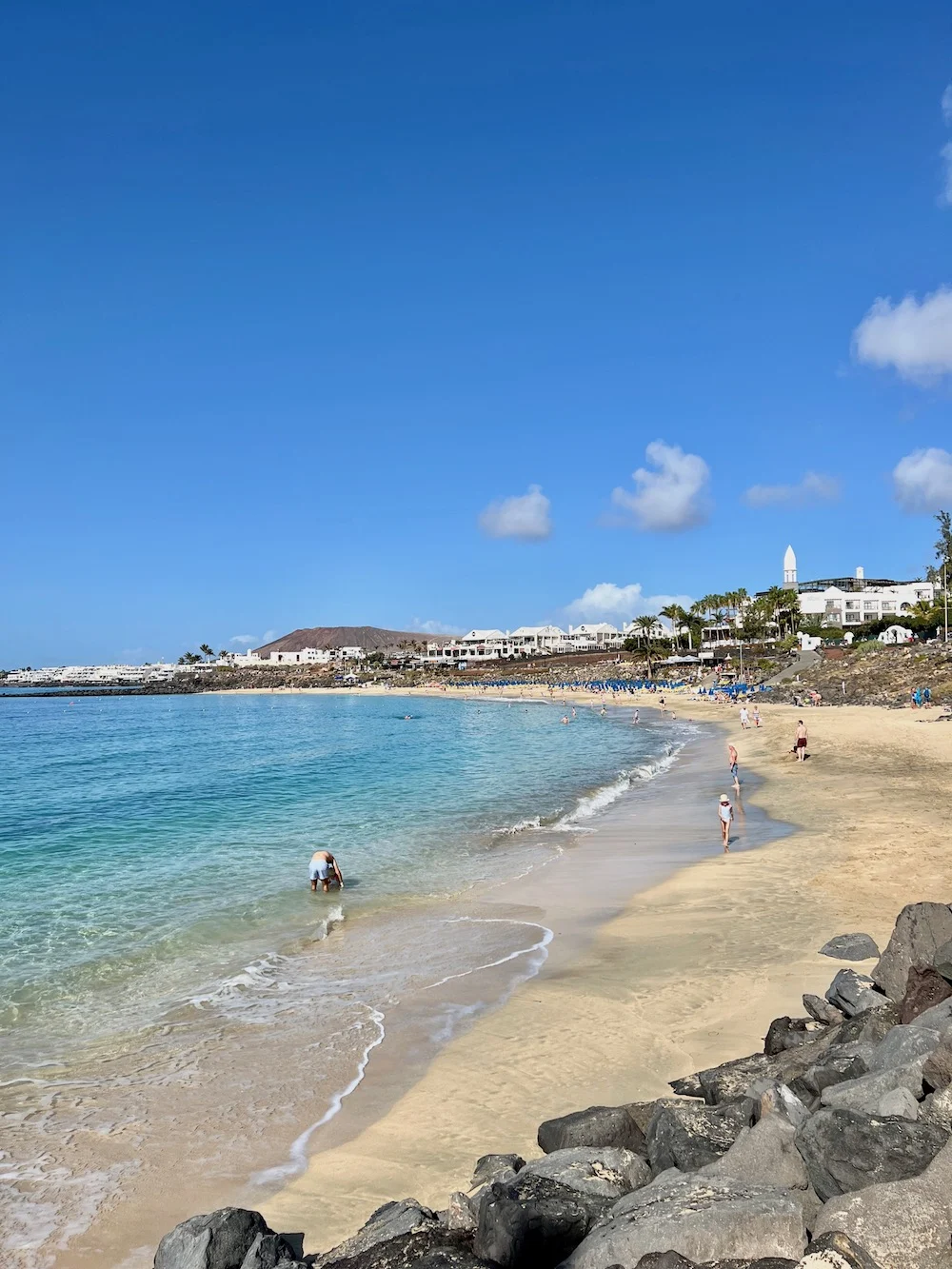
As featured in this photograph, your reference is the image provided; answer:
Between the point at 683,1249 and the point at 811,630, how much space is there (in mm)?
115776

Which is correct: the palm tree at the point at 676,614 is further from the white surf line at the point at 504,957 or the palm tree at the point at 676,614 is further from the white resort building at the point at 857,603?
the white surf line at the point at 504,957

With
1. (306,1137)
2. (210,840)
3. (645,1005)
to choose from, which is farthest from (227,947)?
(210,840)

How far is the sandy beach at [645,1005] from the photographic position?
243 inches

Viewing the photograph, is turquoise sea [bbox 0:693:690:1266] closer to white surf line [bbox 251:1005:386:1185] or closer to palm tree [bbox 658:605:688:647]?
→ white surf line [bbox 251:1005:386:1185]

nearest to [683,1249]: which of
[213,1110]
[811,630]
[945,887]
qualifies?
[213,1110]

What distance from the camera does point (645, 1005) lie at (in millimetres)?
8875

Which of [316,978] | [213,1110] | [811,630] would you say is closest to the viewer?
[213,1110]

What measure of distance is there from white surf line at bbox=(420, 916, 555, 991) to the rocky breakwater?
451 cm

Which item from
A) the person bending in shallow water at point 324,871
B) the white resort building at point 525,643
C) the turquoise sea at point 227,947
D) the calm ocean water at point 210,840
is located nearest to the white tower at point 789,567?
the white resort building at point 525,643

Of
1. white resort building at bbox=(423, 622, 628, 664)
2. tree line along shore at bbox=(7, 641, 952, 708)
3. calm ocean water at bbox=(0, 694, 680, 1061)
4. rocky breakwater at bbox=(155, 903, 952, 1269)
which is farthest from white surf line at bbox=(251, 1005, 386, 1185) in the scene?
white resort building at bbox=(423, 622, 628, 664)

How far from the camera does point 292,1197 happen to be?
585 centimetres

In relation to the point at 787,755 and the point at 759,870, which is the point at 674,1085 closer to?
the point at 759,870

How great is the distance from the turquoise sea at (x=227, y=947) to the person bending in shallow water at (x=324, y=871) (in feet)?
1.34

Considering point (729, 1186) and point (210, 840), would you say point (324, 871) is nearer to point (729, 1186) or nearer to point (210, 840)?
point (210, 840)
